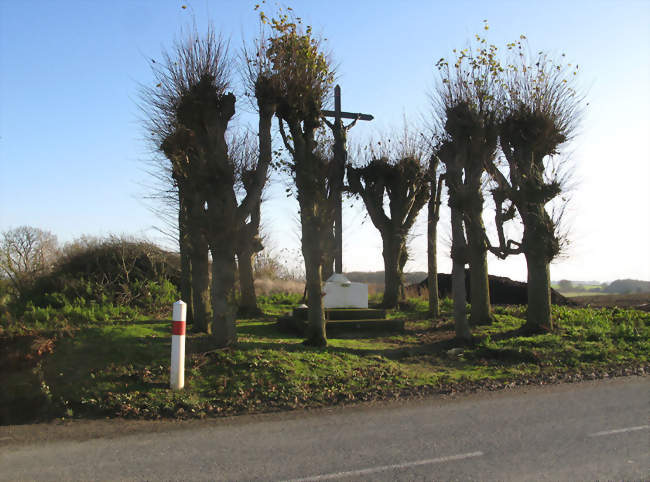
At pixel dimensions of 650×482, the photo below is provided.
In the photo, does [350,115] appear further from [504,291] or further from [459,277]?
[504,291]

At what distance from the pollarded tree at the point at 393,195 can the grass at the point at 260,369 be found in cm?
735

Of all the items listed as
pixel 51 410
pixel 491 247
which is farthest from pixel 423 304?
pixel 51 410

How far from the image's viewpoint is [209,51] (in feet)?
34.7

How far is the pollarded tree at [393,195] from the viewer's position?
20.0m

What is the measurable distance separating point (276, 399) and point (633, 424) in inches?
180

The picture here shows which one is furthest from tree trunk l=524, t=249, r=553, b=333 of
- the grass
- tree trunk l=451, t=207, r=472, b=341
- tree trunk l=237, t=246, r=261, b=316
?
tree trunk l=237, t=246, r=261, b=316

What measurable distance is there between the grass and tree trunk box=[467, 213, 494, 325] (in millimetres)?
2699

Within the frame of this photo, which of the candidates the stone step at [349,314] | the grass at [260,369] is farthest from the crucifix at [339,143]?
the grass at [260,369]

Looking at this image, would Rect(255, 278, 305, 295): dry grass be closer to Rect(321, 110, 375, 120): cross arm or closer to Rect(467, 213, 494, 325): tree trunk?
Rect(321, 110, 375, 120): cross arm

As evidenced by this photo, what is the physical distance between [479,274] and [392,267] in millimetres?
4765

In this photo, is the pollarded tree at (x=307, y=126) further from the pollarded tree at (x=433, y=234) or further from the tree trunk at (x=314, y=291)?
the pollarded tree at (x=433, y=234)

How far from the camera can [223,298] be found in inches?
393

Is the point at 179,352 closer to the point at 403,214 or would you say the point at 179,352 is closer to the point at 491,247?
the point at 491,247

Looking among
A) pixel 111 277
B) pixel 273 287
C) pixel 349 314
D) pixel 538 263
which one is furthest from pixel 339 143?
pixel 273 287
